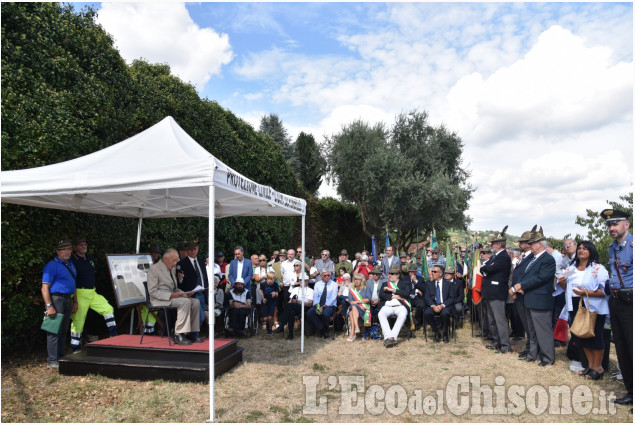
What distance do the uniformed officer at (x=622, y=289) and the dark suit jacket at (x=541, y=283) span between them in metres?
1.42

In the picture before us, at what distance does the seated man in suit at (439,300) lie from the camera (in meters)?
7.97

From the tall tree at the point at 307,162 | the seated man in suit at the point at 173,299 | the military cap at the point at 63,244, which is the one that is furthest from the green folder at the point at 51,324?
the tall tree at the point at 307,162

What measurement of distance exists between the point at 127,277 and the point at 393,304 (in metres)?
4.82

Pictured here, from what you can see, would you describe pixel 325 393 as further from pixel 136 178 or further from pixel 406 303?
pixel 406 303

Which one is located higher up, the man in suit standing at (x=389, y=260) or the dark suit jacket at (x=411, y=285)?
the man in suit standing at (x=389, y=260)

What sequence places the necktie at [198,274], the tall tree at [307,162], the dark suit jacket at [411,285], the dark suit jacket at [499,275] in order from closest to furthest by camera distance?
the dark suit jacket at [499,275] → the necktie at [198,274] → the dark suit jacket at [411,285] → the tall tree at [307,162]

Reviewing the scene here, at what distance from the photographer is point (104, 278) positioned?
716 centimetres

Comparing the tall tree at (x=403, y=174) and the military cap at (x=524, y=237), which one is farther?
the tall tree at (x=403, y=174)

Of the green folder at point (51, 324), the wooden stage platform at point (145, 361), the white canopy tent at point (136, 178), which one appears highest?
the white canopy tent at point (136, 178)

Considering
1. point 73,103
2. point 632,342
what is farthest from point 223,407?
point 73,103

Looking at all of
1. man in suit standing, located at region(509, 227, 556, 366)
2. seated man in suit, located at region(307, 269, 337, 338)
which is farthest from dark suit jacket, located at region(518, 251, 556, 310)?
seated man in suit, located at region(307, 269, 337, 338)

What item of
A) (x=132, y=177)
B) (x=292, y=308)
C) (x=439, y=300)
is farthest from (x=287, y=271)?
(x=132, y=177)

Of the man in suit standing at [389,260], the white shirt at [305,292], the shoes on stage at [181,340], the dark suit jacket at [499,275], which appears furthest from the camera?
the man in suit standing at [389,260]

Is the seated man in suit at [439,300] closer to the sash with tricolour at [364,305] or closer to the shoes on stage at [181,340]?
the sash with tricolour at [364,305]
